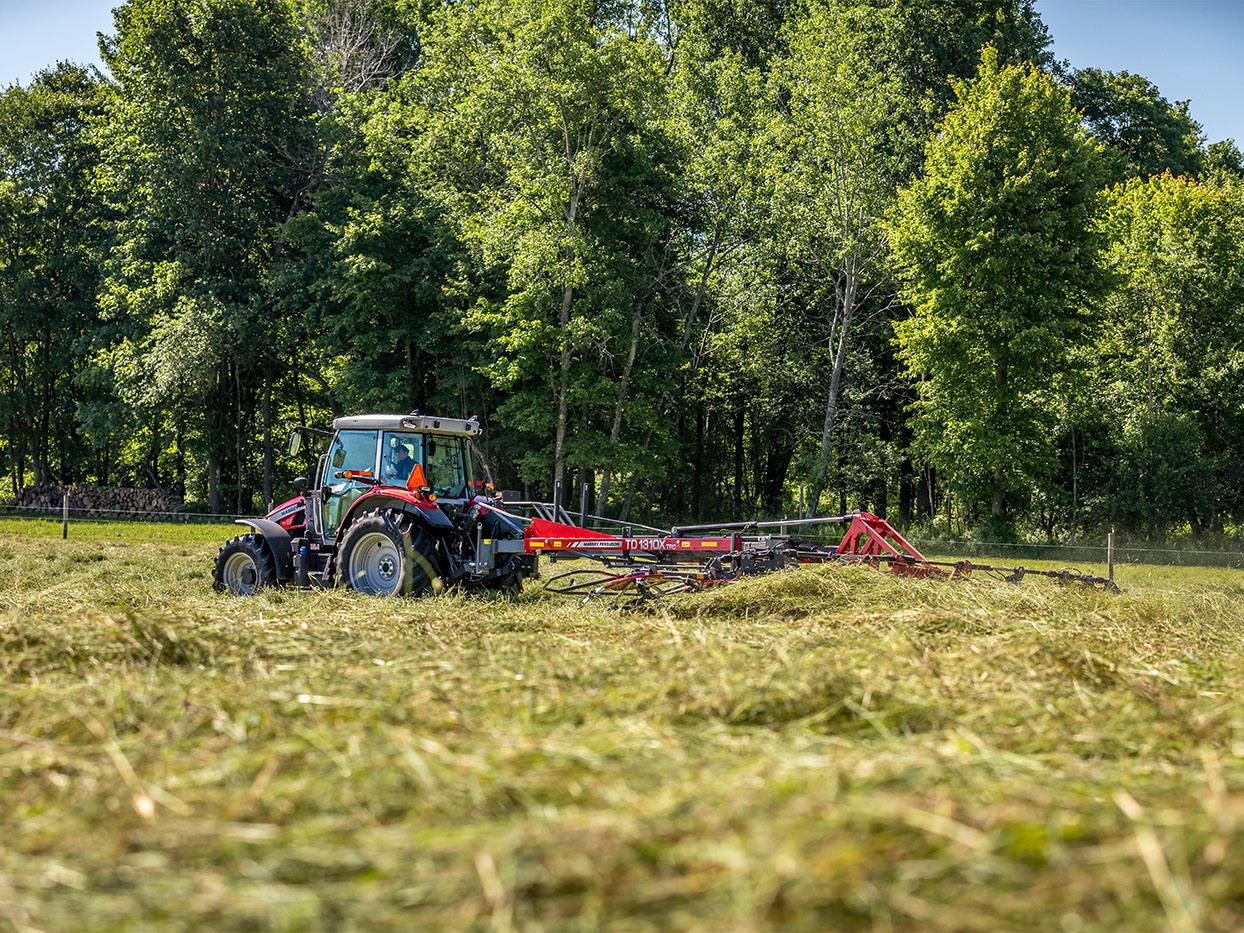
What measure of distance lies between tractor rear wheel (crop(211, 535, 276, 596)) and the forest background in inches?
533

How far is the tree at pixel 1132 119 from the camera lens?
1302 inches

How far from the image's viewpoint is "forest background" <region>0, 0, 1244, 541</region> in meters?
24.2

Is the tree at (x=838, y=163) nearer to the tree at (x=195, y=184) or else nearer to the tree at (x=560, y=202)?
the tree at (x=560, y=202)

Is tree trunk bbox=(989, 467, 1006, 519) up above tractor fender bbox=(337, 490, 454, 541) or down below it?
above

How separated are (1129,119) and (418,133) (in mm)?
20767

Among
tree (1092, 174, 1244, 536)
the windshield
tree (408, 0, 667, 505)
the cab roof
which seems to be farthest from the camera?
tree (1092, 174, 1244, 536)

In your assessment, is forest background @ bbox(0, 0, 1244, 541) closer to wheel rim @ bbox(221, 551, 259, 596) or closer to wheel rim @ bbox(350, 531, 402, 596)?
wheel rim @ bbox(221, 551, 259, 596)

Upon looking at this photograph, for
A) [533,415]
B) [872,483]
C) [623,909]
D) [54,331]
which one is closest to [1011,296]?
[872,483]

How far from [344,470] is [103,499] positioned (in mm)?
23606

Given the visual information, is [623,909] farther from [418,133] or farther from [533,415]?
[418,133]

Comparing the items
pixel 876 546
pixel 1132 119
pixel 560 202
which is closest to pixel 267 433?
pixel 560 202

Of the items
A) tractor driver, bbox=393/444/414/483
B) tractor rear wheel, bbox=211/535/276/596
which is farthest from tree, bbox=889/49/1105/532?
tractor rear wheel, bbox=211/535/276/596

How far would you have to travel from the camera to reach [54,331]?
32.2 meters

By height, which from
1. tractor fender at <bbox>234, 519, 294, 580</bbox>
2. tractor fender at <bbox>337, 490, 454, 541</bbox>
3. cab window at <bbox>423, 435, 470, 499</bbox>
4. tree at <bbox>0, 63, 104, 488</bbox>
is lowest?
tractor fender at <bbox>234, 519, 294, 580</bbox>
